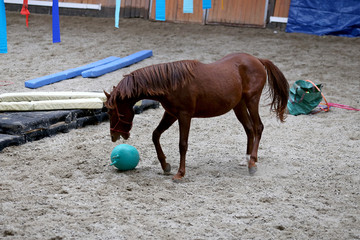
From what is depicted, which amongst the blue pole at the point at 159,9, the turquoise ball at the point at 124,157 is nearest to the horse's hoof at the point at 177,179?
the turquoise ball at the point at 124,157

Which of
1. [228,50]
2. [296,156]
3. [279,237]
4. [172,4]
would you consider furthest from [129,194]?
[172,4]

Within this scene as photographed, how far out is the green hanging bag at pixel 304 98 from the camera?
7.16 meters

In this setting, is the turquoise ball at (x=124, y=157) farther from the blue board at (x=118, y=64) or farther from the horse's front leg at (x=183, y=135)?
the blue board at (x=118, y=64)

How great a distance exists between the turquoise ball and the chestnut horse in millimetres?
178

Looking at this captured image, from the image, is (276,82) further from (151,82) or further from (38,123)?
(38,123)

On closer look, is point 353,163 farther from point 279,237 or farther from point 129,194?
point 129,194

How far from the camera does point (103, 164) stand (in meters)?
4.91

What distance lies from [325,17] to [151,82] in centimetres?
833

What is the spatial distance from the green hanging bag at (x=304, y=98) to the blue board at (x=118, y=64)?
12.6 ft

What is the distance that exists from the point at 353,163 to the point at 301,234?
2.13m

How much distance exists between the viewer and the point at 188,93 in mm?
4383

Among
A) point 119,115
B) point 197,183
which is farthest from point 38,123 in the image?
point 197,183

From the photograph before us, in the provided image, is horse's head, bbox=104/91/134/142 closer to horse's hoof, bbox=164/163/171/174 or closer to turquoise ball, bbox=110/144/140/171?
turquoise ball, bbox=110/144/140/171

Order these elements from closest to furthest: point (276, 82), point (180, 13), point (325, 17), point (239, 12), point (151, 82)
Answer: point (151, 82) < point (276, 82) < point (325, 17) < point (239, 12) < point (180, 13)
